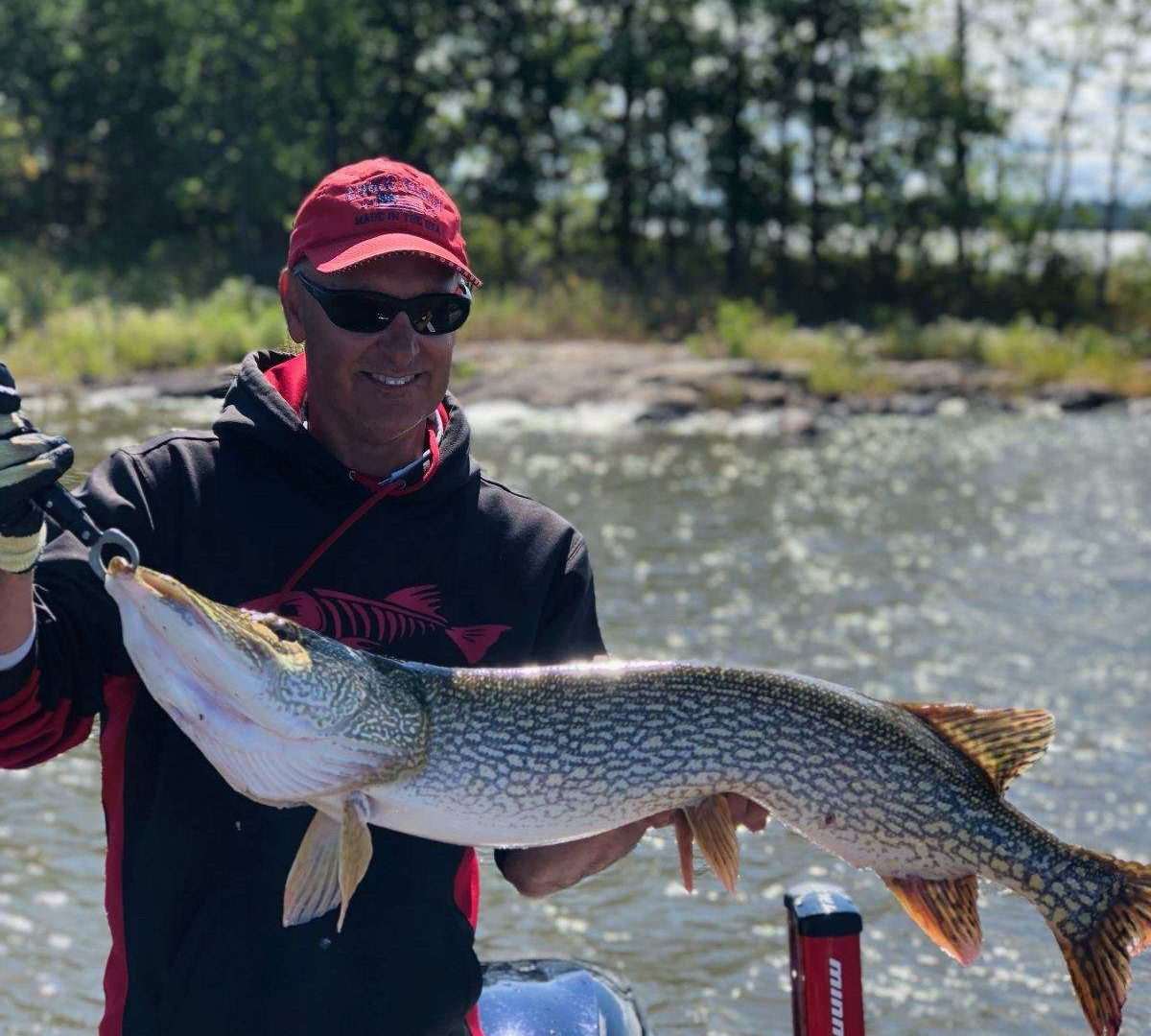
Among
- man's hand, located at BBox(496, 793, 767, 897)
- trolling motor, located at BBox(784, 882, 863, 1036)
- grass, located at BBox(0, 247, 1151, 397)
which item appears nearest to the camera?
man's hand, located at BBox(496, 793, 767, 897)

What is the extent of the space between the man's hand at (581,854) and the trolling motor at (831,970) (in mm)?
479

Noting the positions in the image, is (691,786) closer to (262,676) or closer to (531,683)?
(531,683)

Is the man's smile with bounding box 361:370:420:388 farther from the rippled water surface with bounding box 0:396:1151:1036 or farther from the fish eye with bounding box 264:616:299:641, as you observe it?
the rippled water surface with bounding box 0:396:1151:1036

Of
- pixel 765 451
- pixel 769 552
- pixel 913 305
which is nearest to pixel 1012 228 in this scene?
pixel 913 305

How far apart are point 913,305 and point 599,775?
3736cm

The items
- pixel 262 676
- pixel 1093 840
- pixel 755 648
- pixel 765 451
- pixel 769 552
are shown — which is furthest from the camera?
pixel 765 451

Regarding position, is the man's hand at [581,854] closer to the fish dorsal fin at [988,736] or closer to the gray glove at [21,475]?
the fish dorsal fin at [988,736]

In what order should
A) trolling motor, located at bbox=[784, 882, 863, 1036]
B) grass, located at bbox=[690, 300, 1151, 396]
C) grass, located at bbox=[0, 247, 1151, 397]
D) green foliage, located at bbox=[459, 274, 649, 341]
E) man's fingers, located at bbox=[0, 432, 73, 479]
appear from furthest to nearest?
green foliage, located at bbox=[459, 274, 649, 341]
grass, located at bbox=[690, 300, 1151, 396]
grass, located at bbox=[0, 247, 1151, 397]
trolling motor, located at bbox=[784, 882, 863, 1036]
man's fingers, located at bbox=[0, 432, 73, 479]

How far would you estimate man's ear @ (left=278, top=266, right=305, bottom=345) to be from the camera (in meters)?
3.01

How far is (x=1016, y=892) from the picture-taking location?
2910 millimetres

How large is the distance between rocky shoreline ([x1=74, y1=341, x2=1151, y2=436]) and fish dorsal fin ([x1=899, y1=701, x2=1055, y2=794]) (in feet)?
61.4

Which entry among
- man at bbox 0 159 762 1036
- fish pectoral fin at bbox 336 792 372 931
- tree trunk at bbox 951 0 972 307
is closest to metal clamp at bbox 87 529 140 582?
man at bbox 0 159 762 1036

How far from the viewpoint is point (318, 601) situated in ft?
9.32

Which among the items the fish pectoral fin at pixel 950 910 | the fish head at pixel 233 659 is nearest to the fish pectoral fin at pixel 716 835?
the fish pectoral fin at pixel 950 910
